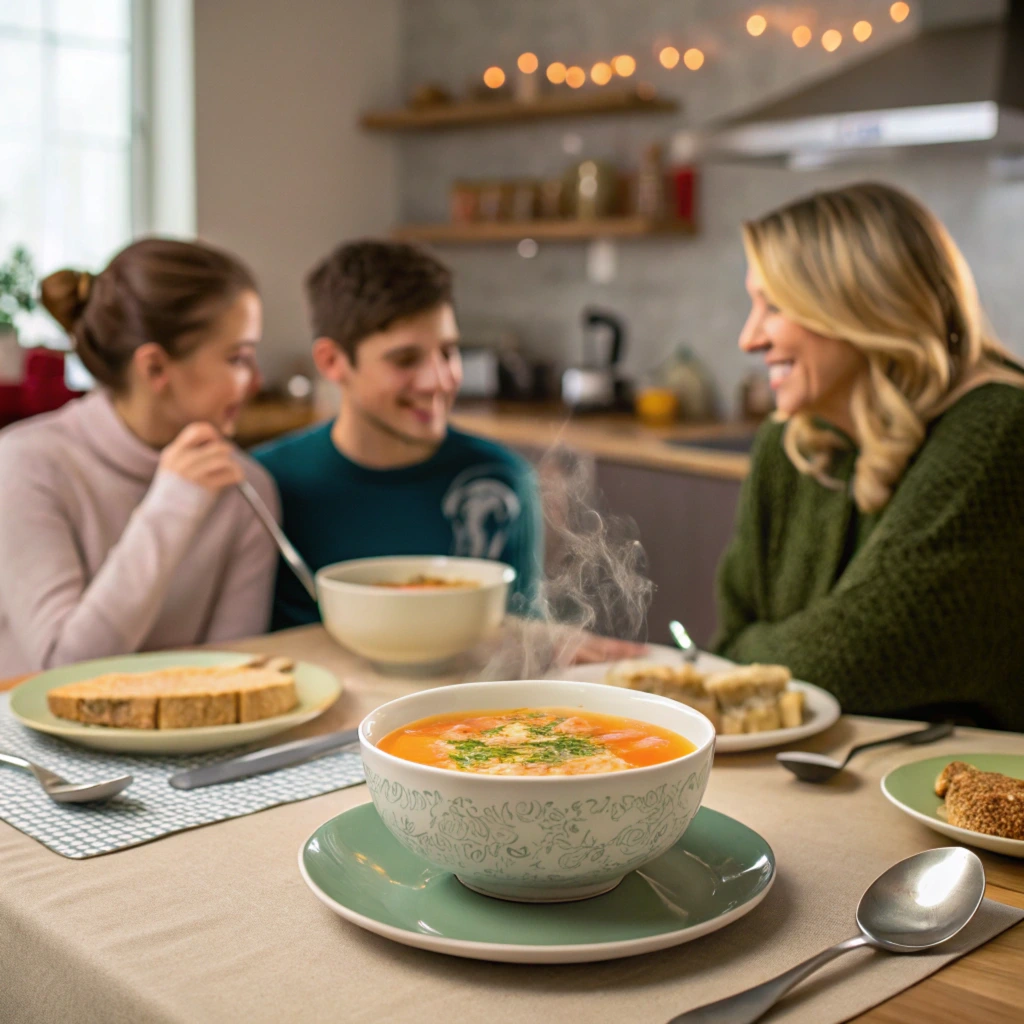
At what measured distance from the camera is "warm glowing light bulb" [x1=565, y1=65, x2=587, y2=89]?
4.41 metres

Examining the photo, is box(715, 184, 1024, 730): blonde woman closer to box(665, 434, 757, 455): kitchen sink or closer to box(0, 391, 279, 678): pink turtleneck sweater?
box(0, 391, 279, 678): pink turtleneck sweater

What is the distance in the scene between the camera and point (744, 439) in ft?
11.7

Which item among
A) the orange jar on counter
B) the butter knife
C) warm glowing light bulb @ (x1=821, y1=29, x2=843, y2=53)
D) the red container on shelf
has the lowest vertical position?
the butter knife

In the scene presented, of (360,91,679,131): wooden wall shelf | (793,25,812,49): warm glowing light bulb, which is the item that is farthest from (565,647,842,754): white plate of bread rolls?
(360,91,679,131): wooden wall shelf

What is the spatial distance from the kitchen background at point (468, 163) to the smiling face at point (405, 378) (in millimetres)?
1398

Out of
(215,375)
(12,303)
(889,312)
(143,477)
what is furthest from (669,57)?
(143,477)

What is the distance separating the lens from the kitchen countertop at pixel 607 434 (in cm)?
314

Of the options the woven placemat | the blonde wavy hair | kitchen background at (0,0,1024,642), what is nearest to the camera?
the woven placemat

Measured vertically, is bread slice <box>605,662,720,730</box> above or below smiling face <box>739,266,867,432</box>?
below

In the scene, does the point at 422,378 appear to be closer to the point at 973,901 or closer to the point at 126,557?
the point at 126,557

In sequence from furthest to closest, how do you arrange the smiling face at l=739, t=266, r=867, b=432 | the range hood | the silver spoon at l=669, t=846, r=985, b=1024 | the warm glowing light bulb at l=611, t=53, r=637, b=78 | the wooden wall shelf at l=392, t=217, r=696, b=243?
the warm glowing light bulb at l=611, t=53, r=637, b=78 → the wooden wall shelf at l=392, t=217, r=696, b=243 → the range hood → the smiling face at l=739, t=266, r=867, b=432 → the silver spoon at l=669, t=846, r=985, b=1024

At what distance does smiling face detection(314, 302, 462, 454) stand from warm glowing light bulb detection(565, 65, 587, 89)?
2745mm

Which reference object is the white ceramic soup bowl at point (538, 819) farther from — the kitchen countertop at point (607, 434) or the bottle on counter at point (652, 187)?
the bottle on counter at point (652, 187)

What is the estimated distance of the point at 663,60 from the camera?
414cm
